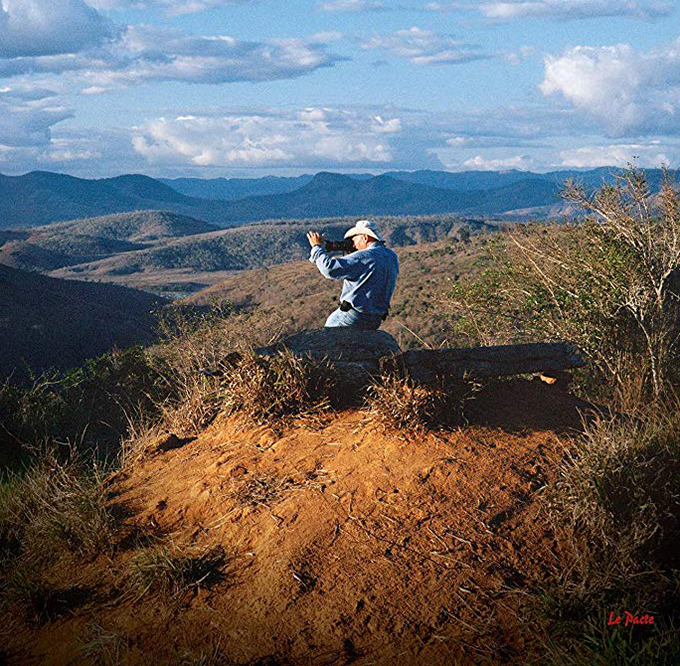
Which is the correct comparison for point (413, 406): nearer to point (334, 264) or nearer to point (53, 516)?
point (334, 264)

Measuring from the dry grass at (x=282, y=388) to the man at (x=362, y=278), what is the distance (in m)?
1.01

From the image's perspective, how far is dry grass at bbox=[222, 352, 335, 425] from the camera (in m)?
5.71

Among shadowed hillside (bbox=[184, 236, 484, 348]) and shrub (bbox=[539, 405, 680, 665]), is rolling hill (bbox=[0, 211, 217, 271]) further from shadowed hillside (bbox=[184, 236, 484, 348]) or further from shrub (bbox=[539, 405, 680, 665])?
shrub (bbox=[539, 405, 680, 665])

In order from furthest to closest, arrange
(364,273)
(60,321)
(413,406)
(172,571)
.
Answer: (60,321) → (364,273) → (413,406) → (172,571)

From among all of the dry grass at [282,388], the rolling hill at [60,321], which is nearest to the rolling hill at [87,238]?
the rolling hill at [60,321]

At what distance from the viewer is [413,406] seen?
5.19 m

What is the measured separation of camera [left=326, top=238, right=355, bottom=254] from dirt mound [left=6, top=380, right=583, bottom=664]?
6.64 feet

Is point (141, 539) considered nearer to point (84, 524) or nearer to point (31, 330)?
point (84, 524)

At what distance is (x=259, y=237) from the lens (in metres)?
116

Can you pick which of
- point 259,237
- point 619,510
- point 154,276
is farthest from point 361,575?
point 259,237

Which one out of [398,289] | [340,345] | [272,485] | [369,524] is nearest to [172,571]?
[272,485]

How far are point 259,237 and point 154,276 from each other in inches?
929

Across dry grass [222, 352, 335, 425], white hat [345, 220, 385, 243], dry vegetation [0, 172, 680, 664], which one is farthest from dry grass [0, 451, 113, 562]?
white hat [345, 220, 385, 243]

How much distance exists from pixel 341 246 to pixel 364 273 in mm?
551
